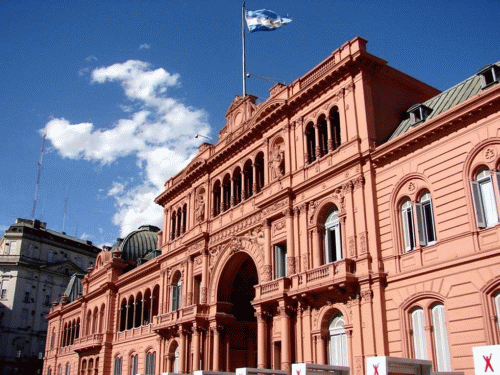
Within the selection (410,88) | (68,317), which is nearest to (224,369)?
(410,88)

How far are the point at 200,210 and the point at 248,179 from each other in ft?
19.2

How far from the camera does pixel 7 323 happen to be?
8481 cm

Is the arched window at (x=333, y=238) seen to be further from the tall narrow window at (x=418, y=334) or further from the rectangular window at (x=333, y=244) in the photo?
the tall narrow window at (x=418, y=334)

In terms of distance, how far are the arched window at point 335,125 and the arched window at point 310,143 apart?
1681 millimetres

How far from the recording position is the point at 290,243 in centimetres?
3083

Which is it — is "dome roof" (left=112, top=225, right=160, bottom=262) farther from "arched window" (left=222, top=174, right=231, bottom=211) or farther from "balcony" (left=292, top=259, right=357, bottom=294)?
"balcony" (left=292, top=259, right=357, bottom=294)

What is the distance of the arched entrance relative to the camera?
3681 cm

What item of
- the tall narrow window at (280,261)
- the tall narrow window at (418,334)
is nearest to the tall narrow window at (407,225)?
the tall narrow window at (418,334)

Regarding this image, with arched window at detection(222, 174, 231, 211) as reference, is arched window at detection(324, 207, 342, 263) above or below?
below

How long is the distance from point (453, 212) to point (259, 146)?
1560cm

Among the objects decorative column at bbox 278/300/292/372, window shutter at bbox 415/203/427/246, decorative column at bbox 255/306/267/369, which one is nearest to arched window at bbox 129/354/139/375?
decorative column at bbox 255/306/267/369

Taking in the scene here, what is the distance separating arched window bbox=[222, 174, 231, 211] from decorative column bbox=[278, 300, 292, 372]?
11080 mm

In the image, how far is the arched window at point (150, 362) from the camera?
147 ft

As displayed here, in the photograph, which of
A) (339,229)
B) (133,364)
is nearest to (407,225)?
(339,229)
